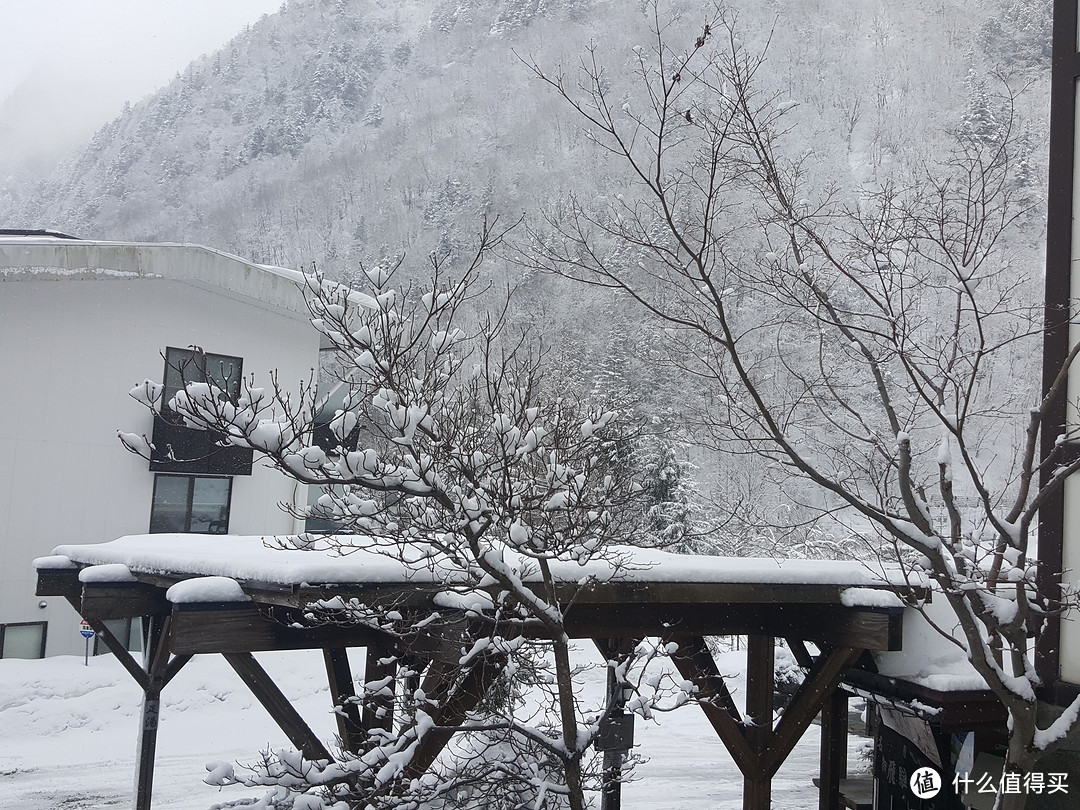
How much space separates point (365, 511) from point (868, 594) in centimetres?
326

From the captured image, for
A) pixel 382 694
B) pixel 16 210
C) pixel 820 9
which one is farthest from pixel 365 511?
pixel 16 210

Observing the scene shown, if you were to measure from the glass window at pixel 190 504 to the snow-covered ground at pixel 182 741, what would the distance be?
2412 millimetres

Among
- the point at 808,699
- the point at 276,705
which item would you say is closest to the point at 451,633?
the point at 276,705

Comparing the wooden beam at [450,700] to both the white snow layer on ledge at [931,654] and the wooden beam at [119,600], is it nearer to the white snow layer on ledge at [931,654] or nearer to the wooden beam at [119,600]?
the wooden beam at [119,600]

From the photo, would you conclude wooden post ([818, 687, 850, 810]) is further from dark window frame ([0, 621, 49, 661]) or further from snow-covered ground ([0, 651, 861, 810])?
dark window frame ([0, 621, 49, 661])

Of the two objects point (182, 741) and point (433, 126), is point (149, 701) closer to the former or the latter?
point (182, 741)

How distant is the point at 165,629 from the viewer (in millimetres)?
6121

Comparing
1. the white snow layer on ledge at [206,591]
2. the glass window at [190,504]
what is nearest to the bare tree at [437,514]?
the white snow layer on ledge at [206,591]

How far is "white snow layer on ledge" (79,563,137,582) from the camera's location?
5.21 meters

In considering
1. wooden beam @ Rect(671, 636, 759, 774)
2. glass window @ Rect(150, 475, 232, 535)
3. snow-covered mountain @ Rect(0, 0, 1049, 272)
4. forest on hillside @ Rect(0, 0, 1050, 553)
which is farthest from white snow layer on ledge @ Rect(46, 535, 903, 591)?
snow-covered mountain @ Rect(0, 0, 1049, 272)

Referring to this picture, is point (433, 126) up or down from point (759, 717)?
up

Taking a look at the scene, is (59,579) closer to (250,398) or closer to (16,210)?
(250,398)

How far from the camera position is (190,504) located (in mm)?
16188

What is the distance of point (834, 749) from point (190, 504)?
41.8ft
